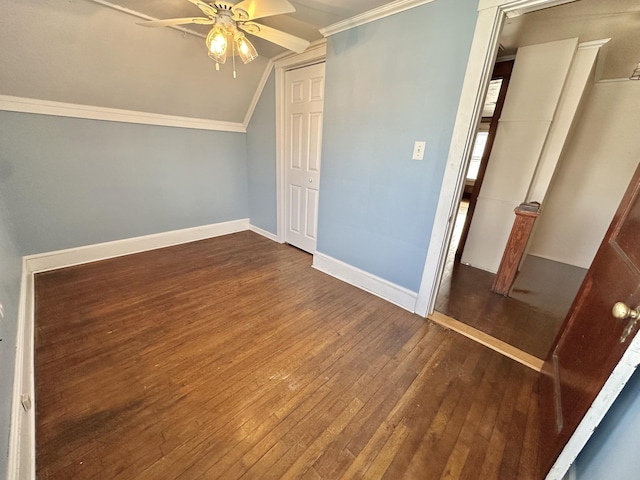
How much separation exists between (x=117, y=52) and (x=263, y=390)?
2.88 meters

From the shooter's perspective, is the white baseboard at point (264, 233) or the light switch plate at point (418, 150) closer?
the light switch plate at point (418, 150)

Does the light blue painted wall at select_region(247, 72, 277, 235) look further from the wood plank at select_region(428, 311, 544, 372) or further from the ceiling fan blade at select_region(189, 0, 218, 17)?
the wood plank at select_region(428, 311, 544, 372)

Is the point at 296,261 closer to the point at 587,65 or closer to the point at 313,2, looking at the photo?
the point at 313,2

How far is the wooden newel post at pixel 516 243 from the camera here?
2.21 meters

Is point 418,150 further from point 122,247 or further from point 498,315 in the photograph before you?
point 122,247

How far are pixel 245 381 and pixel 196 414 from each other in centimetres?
27

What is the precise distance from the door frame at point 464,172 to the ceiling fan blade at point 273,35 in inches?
42.6

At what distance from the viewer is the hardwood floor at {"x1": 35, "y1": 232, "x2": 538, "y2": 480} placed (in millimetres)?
1097

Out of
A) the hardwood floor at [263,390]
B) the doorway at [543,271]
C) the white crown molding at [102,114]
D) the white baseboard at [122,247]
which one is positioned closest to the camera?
the hardwood floor at [263,390]

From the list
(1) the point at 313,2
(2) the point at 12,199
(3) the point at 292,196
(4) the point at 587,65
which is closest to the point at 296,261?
(3) the point at 292,196

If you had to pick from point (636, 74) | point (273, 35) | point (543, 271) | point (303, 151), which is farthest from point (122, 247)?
point (636, 74)

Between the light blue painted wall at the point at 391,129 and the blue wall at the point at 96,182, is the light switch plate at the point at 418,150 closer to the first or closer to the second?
the light blue painted wall at the point at 391,129

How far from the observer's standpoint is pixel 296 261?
3.00m

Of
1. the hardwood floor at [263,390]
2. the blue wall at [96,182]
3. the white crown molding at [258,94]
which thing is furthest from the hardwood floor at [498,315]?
the white crown molding at [258,94]
